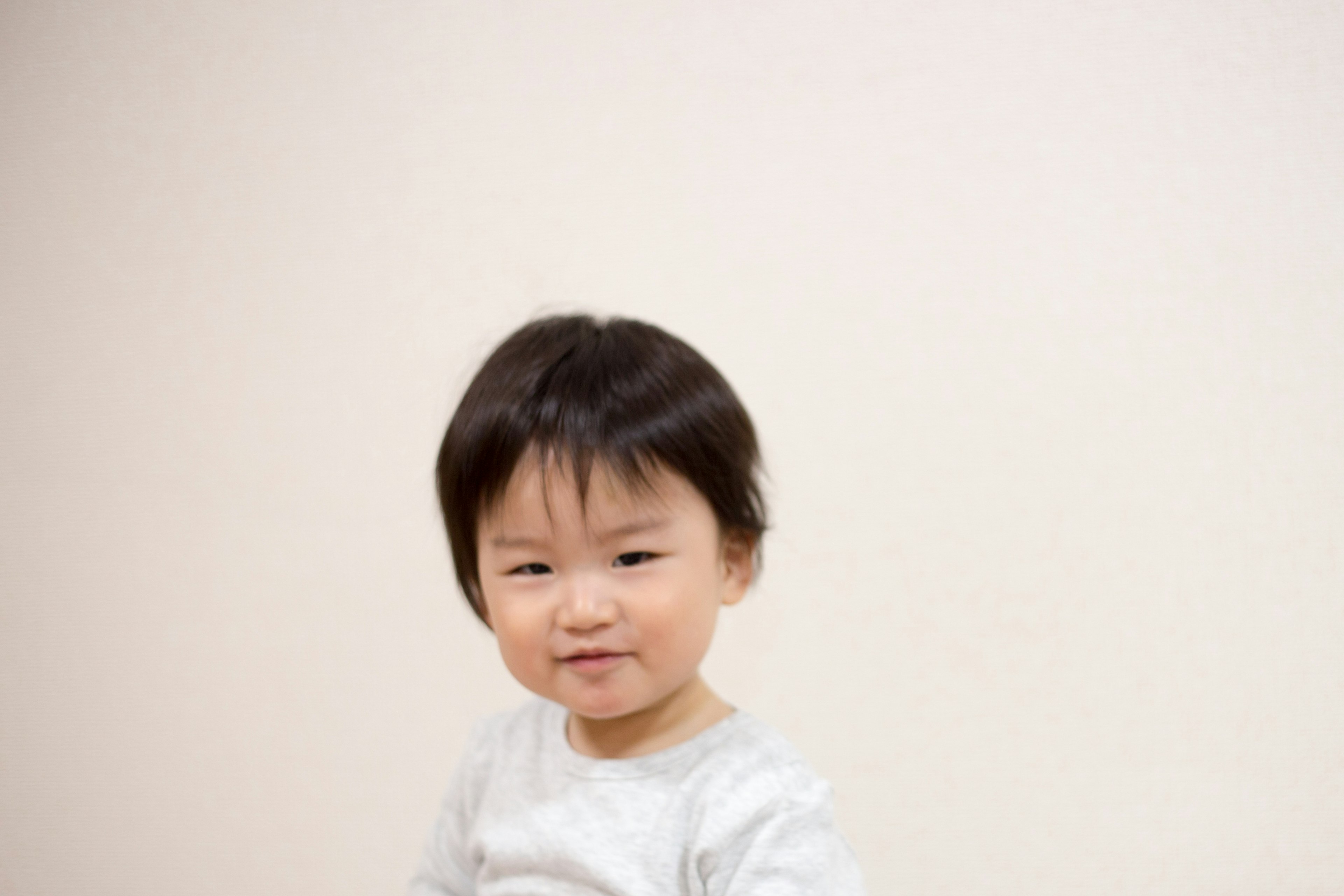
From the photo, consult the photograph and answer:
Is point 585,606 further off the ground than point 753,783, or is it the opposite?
point 585,606

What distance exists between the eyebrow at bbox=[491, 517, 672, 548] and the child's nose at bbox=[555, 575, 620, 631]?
3cm

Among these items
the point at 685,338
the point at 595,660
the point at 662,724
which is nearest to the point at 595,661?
the point at 595,660

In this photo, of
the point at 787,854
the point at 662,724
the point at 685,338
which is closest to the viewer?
the point at 787,854

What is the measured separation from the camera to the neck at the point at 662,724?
2.74 feet

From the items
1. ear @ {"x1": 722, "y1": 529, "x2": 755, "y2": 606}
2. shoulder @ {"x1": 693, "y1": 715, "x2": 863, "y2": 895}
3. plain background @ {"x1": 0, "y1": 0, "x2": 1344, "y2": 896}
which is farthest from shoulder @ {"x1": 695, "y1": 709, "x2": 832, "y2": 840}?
plain background @ {"x1": 0, "y1": 0, "x2": 1344, "y2": 896}

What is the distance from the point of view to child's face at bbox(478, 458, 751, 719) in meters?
0.74

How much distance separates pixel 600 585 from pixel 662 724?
16 cm

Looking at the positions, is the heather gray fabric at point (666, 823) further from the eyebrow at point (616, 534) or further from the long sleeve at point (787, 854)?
the eyebrow at point (616, 534)

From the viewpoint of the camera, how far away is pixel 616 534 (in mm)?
746

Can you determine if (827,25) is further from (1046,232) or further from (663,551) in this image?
(663,551)

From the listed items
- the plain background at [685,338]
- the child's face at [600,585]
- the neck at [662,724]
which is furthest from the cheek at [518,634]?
the plain background at [685,338]

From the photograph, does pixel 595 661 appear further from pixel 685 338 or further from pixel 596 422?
pixel 685 338

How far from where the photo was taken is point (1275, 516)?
47.6 inches

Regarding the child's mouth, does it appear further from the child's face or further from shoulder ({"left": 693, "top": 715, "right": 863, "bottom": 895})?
shoulder ({"left": 693, "top": 715, "right": 863, "bottom": 895})
